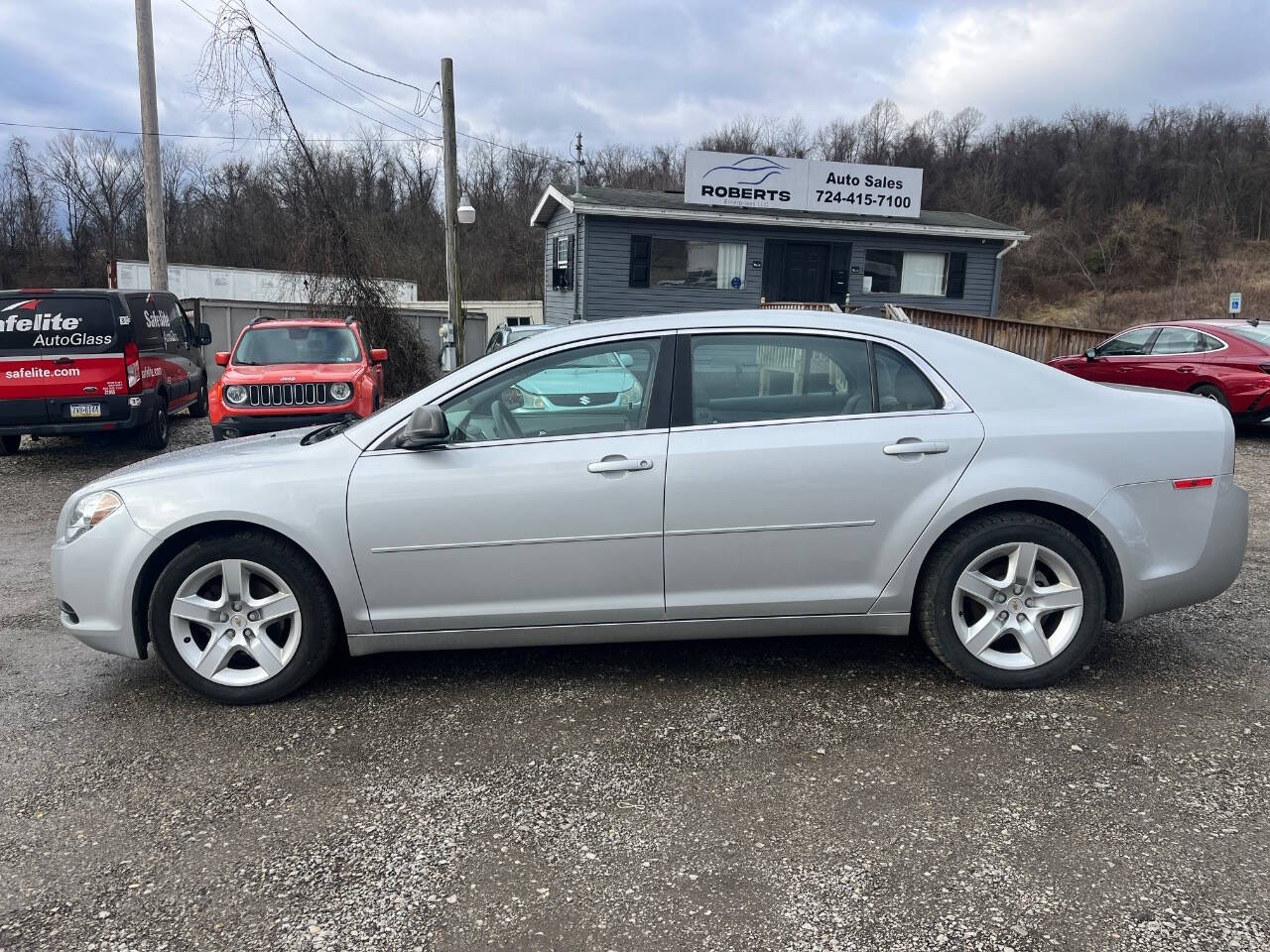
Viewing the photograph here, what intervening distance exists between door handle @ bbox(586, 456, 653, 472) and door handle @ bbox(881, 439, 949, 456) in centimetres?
99

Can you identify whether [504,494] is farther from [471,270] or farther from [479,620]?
[471,270]

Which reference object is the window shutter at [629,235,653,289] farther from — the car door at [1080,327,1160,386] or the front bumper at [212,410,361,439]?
the front bumper at [212,410,361,439]

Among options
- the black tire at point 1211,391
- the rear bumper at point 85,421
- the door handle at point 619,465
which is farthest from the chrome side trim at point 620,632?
the black tire at point 1211,391

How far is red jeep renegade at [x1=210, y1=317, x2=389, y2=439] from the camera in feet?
33.2

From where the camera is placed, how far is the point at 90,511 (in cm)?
387

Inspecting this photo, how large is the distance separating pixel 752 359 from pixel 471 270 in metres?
41.5

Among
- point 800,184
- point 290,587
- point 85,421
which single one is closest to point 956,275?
point 800,184

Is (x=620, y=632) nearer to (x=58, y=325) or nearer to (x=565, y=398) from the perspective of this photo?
(x=565, y=398)

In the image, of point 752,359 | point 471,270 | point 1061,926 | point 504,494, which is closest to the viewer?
point 1061,926

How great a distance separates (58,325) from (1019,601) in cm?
1003

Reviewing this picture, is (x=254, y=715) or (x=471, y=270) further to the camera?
(x=471, y=270)

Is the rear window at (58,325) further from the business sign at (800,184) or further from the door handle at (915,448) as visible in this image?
the business sign at (800,184)

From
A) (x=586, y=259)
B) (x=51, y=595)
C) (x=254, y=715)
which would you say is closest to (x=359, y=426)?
(x=254, y=715)

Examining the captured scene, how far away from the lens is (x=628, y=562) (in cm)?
375
